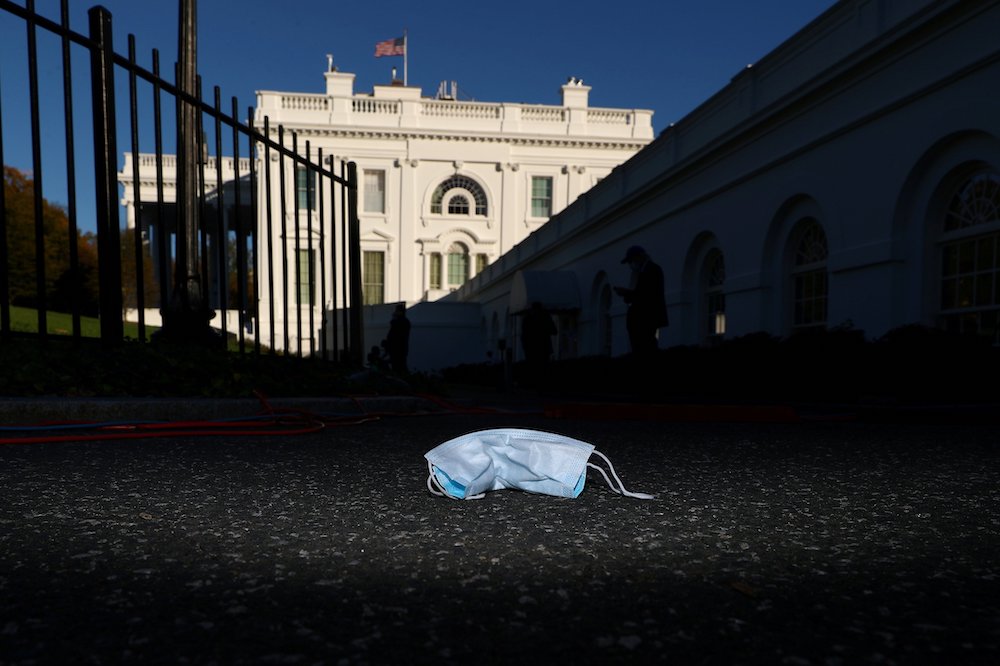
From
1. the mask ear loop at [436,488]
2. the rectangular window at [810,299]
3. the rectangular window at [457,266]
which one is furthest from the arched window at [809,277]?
the rectangular window at [457,266]

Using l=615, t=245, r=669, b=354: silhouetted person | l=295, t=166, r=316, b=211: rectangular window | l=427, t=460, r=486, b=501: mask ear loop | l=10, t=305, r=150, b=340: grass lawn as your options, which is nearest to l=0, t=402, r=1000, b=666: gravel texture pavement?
l=427, t=460, r=486, b=501: mask ear loop

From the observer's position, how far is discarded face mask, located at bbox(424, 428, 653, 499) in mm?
2742

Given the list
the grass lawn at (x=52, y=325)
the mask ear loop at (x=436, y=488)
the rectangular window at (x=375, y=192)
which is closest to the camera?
the mask ear loop at (x=436, y=488)

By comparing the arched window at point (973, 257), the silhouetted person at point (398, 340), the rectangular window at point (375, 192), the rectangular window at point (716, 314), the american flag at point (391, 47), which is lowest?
the silhouetted person at point (398, 340)

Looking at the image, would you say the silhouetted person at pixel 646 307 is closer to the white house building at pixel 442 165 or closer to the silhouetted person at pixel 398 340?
the silhouetted person at pixel 398 340

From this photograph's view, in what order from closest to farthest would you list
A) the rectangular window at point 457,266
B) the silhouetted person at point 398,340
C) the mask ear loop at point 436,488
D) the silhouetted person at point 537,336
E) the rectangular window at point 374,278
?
the mask ear loop at point 436,488 < the silhouetted person at point 537,336 < the silhouetted person at point 398,340 < the rectangular window at point 374,278 < the rectangular window at point 457,266

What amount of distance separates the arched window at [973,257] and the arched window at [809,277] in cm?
229

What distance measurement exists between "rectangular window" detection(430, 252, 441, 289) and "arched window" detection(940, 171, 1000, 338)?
36.7m

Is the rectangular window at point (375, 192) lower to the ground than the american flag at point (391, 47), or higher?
lower

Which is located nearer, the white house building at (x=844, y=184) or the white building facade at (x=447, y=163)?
the white house building at (x=844, y=184)

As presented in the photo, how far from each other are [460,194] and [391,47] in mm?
10689

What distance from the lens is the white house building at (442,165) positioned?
42.5 m

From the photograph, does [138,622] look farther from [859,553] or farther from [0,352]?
[0,352]

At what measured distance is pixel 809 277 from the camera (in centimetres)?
1189
